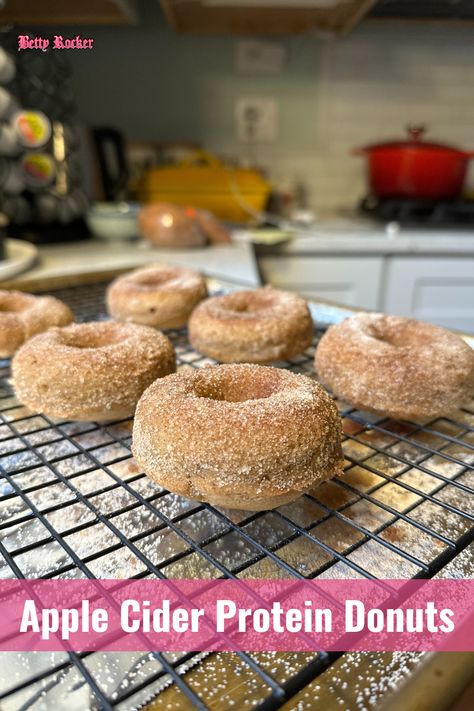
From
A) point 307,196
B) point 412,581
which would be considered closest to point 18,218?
point 307,196

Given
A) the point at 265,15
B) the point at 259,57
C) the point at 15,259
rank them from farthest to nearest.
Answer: the point at 259,57 → the point at 265,15 → the point at 15,259

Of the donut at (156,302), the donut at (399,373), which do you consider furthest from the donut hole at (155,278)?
the donut at (399,373)

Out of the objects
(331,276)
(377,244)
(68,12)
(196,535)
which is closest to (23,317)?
(196,535)

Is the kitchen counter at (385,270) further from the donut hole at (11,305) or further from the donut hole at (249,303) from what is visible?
the donut hole at (11,305)

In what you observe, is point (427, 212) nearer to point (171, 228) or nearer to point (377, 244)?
point (377, 244)

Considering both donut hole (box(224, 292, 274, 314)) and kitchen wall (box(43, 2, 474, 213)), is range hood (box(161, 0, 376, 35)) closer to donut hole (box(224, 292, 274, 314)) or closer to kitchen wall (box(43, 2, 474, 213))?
kitchen wall (box(43, 2, 474, 213))

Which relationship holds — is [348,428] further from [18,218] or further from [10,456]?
[18,218]

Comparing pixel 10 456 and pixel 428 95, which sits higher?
pixel 428 95
